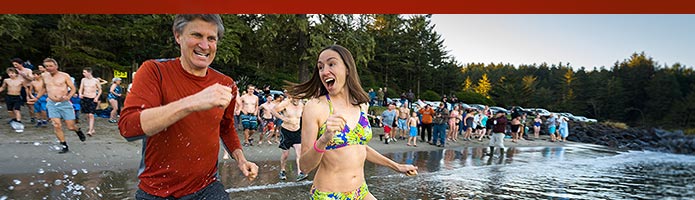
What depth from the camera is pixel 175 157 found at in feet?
6.61

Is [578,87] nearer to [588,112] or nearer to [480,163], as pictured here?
[588,112]

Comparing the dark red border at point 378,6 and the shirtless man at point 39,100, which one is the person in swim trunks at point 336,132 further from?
the shirtless man at point 39,100

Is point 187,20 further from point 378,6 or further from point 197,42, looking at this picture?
point 378,6

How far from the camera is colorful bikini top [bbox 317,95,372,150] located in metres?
2.62

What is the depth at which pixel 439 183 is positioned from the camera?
8.16 metres

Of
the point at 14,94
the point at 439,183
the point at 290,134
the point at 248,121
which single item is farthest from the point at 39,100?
the point at 439,183

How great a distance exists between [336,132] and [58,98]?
26.8 ft

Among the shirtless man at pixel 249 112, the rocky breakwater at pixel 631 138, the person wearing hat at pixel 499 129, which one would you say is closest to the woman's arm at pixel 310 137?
the shirtless man at pixel 249 112

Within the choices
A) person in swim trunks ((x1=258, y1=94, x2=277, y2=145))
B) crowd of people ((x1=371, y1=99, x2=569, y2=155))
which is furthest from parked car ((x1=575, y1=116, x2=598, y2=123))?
person in swim trunks ((x1=258, y1=94, x2=277, y2=145))

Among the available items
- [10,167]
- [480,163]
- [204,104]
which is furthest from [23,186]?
[480,163]

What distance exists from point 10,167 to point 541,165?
13369 millimetres

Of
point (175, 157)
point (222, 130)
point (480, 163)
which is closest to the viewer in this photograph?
point (175, 157)

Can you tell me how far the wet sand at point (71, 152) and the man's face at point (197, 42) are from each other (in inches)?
269

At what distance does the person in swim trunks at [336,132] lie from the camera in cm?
252
